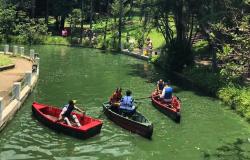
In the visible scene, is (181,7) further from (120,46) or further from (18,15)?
(18,15)

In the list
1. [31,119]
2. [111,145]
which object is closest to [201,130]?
[111,145]

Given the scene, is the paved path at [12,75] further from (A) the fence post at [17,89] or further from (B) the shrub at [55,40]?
(B) the shrub at [55,40]

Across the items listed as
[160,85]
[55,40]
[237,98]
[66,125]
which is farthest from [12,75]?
[55,40]

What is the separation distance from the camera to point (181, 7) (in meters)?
45.5

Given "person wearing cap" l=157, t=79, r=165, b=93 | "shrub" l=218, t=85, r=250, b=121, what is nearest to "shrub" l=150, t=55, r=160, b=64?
"shrub" l=218, t=85, r=250, b=121

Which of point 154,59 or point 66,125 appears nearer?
point 66,125

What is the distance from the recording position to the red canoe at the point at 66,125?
23609mm

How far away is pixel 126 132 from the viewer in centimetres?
2534

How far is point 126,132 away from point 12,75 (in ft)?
52.4

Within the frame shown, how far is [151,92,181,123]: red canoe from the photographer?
27.8 metres

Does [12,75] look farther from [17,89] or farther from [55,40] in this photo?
[55,40]

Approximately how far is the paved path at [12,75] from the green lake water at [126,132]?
1.67 m

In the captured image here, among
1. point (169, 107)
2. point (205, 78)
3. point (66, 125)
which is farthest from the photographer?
point (205, 78)

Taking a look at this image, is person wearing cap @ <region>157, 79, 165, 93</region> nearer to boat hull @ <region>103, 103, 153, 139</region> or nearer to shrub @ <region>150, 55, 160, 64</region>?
boat hull @ <region>103, 103, 153, 139</region>
